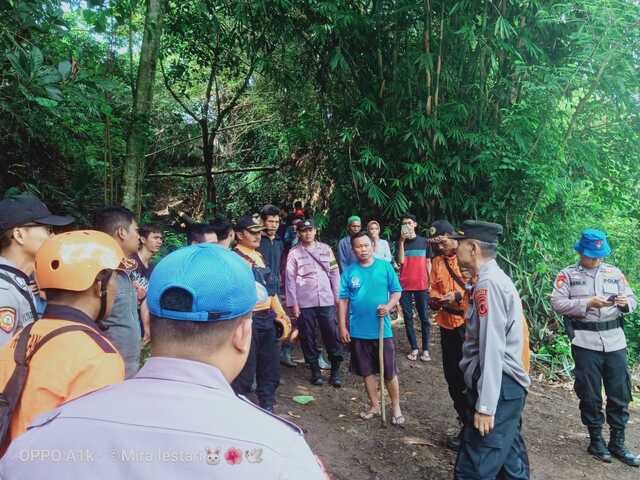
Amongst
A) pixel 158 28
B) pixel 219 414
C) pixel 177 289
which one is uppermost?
pixel 158 28

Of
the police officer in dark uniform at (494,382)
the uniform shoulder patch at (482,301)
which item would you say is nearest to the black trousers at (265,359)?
the police officer in dark uniform at (494,382)

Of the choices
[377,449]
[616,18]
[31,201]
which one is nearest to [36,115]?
[31,201]

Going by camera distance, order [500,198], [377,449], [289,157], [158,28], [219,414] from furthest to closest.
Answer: [289,157], [500,198], [158,28], [377,449], [219,414]

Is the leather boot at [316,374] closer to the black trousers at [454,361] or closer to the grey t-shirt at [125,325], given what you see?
the black trousers at [454,361]

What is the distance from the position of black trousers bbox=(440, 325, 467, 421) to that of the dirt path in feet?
1.61

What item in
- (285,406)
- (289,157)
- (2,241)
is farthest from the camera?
(289,157)

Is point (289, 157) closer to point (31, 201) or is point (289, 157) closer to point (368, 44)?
point (368, 44)

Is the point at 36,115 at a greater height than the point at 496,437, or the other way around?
the point at 36,115

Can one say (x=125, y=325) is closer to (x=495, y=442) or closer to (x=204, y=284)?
(x=204, y=284)

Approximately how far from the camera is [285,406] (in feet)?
15.6

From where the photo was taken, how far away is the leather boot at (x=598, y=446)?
164 inches

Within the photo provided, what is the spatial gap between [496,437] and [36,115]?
206 inches

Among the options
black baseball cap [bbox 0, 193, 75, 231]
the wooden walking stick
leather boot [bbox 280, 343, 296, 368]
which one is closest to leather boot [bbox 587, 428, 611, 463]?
the wooden walking stick

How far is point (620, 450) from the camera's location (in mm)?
4141
